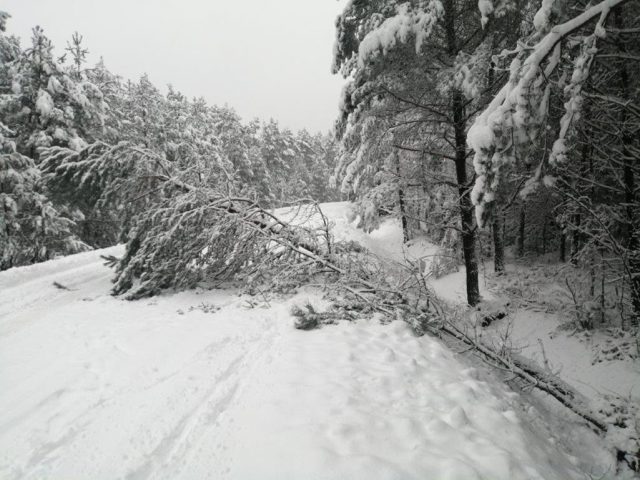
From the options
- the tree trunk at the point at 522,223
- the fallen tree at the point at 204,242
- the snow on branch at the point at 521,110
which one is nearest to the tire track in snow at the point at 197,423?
the fallen tree at the point at 204,242

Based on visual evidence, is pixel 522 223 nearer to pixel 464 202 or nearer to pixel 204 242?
pixel 464 202

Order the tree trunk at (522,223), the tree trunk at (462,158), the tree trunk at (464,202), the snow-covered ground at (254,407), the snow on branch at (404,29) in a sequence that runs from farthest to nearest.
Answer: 1. the tree trunk at (522,223)
2. the tree trunk at (464,202)
3. the tree trunk at (462,158)
4. the snow on branch at (404,29)
5. the snow-covered ground at (254,407)

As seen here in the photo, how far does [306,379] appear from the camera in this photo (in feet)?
13.5

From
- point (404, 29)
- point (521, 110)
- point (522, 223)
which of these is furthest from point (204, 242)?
point (522, 223)

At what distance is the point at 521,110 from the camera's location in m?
3.21

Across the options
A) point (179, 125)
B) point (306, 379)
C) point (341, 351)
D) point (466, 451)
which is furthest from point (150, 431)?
point (179, 125)

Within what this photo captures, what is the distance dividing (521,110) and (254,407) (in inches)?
157

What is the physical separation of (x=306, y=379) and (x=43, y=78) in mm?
17476

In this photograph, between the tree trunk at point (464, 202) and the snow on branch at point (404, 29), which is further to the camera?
the tree trunk at point (464, 202)

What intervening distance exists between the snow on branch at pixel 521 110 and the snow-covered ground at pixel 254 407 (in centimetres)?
214

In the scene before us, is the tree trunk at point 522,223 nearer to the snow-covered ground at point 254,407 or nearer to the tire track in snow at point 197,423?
the snow-covered ground at point 254,407

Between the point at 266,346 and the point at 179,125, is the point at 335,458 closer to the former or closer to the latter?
the point at 266,346

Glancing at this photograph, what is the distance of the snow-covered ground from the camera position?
2.90m

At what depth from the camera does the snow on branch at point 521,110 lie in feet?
10.3
